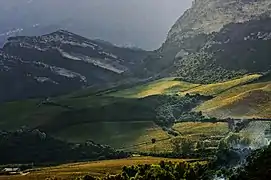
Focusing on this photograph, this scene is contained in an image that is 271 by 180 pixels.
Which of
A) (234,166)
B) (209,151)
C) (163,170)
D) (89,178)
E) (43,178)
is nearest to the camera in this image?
(234,166)

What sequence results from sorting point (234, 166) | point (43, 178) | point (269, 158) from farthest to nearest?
point (43, 178) < point (234, 166) < point (269, 158)

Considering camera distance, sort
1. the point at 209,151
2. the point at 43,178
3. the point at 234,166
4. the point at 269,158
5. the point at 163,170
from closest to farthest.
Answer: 1. the point at 269,158
2. the point at 234,166
3. the point at 163,170
4. the point at 43,178
5. the point at 209,151

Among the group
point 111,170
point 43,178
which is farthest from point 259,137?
point 43,178

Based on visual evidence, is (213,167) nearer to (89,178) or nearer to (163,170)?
(163,170)

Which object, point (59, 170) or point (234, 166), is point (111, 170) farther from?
point (234, 166)

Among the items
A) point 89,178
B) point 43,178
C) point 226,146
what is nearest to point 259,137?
point 226,146

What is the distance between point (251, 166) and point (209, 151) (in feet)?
276

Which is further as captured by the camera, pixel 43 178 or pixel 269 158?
pixel 43 178

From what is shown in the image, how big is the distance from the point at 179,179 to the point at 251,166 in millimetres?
28483

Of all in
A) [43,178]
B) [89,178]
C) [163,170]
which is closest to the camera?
[163,170]

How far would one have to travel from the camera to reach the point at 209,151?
647 ft

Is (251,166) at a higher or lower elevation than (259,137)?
lower

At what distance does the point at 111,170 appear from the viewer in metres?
184

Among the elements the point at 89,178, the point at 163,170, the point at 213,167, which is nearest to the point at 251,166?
the point at 213,167
